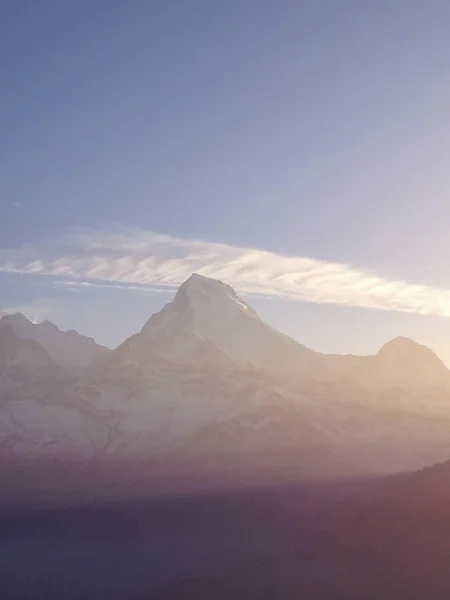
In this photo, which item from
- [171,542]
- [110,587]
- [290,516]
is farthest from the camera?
[290,516]

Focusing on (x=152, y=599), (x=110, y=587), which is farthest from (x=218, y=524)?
(x=152, y=599)

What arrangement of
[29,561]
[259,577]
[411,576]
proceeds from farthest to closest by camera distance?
[29,561]
[259,577]
[411,576]

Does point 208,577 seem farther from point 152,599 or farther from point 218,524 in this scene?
point 218,524

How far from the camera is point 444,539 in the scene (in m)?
88.4

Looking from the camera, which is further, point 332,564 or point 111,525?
point 111,525

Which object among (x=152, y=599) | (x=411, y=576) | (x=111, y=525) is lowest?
(x=111, y=525)

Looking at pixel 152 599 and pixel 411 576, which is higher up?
pixel 411 576

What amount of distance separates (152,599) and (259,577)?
15.1m

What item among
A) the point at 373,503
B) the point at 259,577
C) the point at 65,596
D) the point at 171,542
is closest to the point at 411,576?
the point at 259,577

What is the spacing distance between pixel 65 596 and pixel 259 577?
29125 mm

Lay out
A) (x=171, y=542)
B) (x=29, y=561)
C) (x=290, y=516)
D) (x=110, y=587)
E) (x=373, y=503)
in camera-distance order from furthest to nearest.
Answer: (x=290, y=516) → (x=171, y=542) → (x=29, y=561) → (x=373, y=503) → (x=110, y=587)

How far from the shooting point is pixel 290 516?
159 meters

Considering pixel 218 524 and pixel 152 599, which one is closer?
pixel 152 599

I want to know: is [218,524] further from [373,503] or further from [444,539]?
[444,539]
